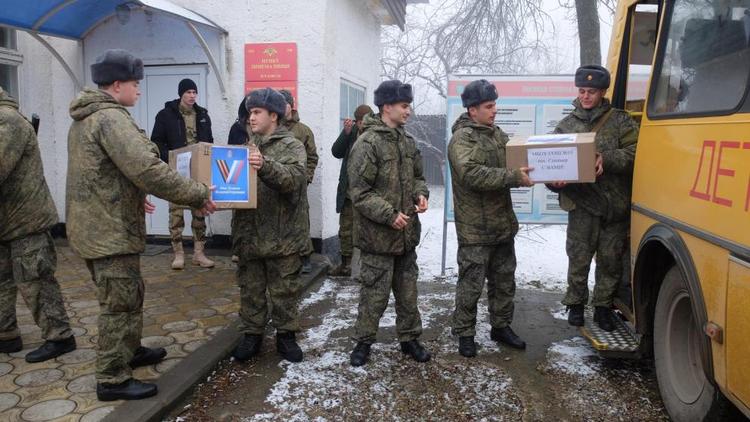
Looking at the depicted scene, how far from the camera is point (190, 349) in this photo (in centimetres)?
385

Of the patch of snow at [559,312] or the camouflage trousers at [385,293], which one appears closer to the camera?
the camouflage trousers at [385,293]

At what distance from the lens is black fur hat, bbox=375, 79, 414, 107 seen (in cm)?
358

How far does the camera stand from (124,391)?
9.96 ft

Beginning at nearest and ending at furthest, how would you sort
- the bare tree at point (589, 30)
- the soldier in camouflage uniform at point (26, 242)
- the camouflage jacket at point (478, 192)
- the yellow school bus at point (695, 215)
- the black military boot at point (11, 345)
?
the yellow school bus at point (695, 215), the soldier in camouflage uniform at point (26, 242), the black military boot at point (11, 345), the camouflage jacket at point (478, 192), the bare tree at point (589, 30)

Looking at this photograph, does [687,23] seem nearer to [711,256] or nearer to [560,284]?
[711,256]

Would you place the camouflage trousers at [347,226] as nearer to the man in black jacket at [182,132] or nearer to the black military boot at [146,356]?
the man in black jacket at [182,132]

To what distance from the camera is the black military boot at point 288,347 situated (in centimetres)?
379

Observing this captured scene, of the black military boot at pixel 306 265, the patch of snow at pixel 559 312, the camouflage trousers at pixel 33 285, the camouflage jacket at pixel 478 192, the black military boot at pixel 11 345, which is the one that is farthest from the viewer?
the black military boot at pixel 306 265

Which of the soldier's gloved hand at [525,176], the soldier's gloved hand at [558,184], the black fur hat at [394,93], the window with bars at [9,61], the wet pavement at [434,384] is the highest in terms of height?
the window with bars at [9,61]

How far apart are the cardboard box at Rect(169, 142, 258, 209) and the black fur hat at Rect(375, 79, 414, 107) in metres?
0.96

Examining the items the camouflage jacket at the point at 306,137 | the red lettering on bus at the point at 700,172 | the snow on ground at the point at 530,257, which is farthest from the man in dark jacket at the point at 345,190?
the red lettering on bus at the point at 700,172

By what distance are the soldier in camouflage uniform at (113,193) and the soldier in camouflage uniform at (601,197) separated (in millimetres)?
2573

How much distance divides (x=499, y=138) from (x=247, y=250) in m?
1.93

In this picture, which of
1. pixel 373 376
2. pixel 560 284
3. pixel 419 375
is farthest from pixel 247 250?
pixel 560 284
